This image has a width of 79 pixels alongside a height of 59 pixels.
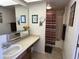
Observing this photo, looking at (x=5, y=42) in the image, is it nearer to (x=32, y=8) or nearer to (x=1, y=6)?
(x=1, y=6)

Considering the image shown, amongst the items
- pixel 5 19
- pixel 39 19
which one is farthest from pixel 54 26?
pixel 5 19

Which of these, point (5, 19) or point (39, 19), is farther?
point (39, 19)

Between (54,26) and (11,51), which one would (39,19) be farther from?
(11,51)

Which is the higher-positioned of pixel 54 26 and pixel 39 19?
pixel 39 19

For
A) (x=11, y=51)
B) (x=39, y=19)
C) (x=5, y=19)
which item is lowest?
(x=11, y=51)

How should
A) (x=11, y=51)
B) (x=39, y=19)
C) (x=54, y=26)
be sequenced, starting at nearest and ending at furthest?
(x=11, y=51) → (x=39, y=19) → (x=54, y=26)

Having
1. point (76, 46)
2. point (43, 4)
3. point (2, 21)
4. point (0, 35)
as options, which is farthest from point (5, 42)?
point (43, 4)

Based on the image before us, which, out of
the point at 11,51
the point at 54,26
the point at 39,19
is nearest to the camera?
the point at 11,51

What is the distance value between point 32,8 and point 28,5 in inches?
Result: 8.6

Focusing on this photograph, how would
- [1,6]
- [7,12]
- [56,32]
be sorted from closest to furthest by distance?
[1,6] → [7,12] → [56,32]

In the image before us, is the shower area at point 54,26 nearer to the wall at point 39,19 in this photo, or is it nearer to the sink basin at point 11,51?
the wall at point 39,19

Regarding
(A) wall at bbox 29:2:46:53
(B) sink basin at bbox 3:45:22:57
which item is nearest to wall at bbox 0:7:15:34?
(B) sink basin at bbox 3:45:22:57

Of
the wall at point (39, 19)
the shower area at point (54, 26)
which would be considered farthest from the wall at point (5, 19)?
the shower area at point (54, 26)

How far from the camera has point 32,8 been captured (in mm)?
3234
